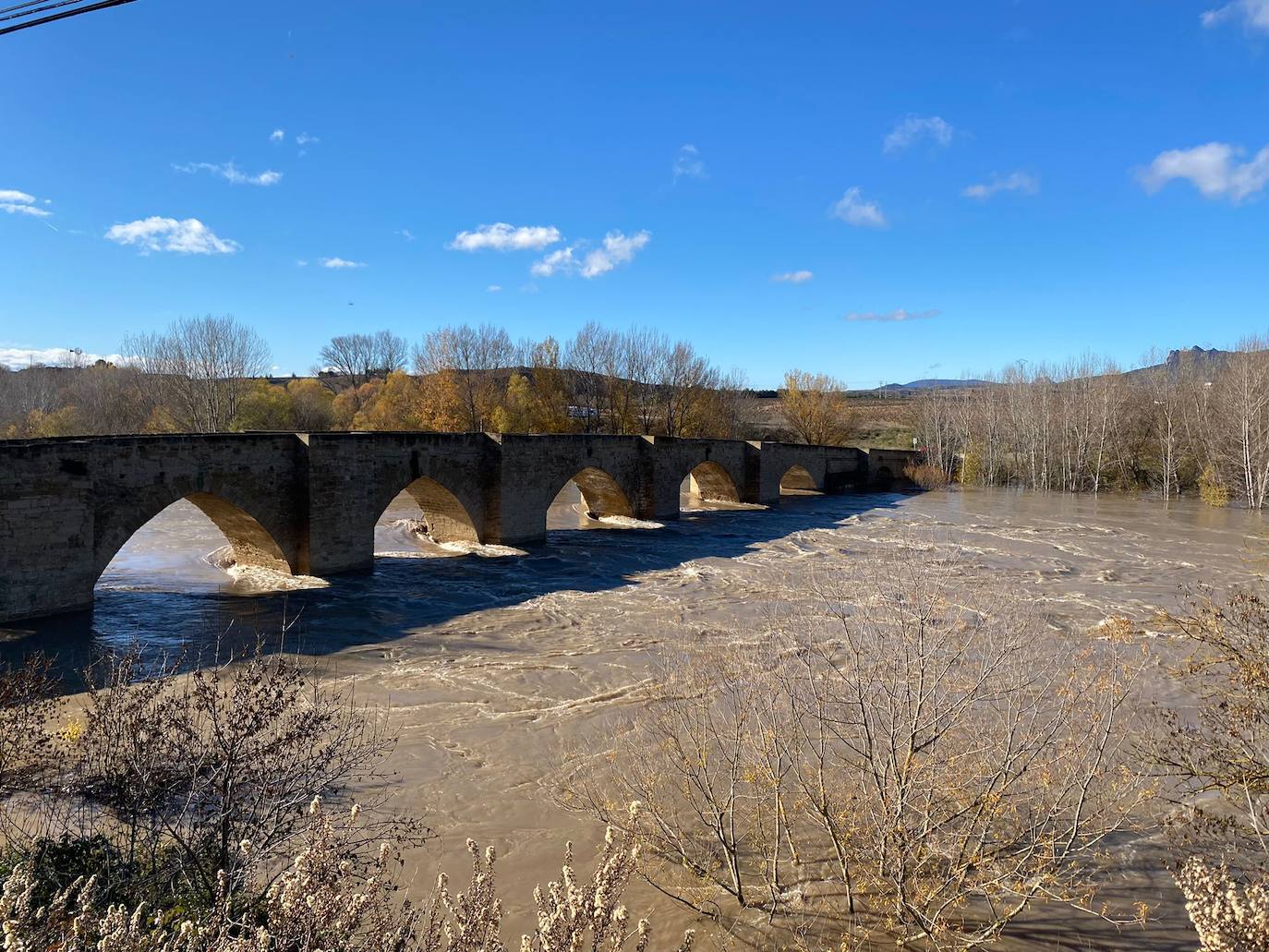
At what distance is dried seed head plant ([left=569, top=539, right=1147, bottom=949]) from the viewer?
4.70 m

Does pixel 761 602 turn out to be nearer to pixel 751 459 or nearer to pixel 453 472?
pixel 453 472

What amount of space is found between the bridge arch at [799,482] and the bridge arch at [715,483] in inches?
249

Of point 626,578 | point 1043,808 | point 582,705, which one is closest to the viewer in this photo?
point 1043,808

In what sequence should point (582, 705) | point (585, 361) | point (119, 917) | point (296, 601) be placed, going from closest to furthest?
point (119, 917)
point (582, 705)
point (296, 601)
point (585, 361)

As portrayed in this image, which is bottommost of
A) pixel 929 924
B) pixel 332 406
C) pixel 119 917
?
pixel 929 924

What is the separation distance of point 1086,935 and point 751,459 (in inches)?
1078

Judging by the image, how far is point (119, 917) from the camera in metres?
2.64

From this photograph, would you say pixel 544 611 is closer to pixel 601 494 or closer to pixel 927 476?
pixel 601 494

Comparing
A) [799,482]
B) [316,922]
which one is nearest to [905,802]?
[316,922]

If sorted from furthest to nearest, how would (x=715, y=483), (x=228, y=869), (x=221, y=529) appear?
(x=715, y=483)
(x=221, y=529)
(x=228, y=869)

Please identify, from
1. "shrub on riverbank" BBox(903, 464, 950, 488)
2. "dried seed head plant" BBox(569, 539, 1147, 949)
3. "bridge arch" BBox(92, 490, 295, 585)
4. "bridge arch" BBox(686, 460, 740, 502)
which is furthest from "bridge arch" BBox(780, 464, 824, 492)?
"dried seed head plant" BBox(569, 539, 1147, 949)

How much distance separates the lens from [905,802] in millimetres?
4523

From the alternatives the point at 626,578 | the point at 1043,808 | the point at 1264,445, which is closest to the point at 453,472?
the point at 626,578

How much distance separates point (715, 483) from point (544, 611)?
19283mm
